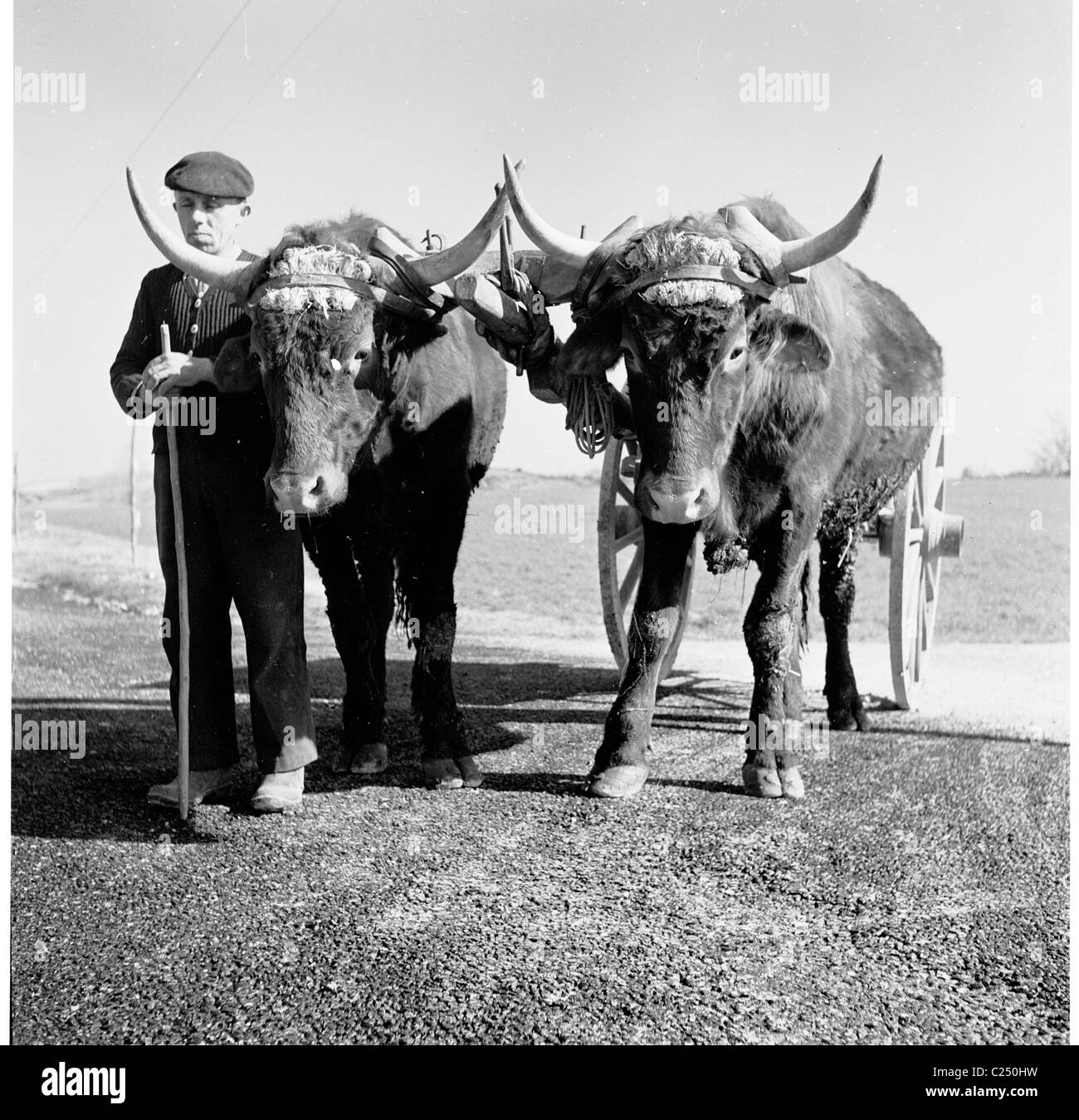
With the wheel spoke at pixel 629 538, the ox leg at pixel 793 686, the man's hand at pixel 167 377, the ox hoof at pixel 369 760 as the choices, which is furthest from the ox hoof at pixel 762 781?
the man's hand at pixel 167 377

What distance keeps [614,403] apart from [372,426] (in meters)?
1.05

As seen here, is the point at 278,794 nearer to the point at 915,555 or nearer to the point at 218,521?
the point at 218,521

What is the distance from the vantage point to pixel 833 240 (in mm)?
3928

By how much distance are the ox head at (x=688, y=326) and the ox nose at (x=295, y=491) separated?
1.12 meters

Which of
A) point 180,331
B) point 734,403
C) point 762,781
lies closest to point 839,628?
point 762,781

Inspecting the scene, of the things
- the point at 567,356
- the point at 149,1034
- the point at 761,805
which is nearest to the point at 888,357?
the point at 567,356

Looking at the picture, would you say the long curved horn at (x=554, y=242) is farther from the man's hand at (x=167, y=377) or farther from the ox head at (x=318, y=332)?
the man's hand at (x=167, y=377)

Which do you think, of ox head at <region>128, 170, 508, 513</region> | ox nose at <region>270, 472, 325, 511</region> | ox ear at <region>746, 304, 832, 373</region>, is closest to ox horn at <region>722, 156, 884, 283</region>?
ox ear at <region>746, 304, 832, 373</region>

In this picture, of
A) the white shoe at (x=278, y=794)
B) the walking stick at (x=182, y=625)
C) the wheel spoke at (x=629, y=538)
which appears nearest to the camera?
the walking stick at (x=182, y=625)

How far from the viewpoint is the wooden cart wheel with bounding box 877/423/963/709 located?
576 cm

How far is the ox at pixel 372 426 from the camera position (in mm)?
3916

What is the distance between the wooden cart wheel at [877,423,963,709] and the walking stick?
3434mm

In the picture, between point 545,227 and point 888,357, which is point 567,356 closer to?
point 545,227

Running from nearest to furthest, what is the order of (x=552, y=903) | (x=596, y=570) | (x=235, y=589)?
(x=552, y=903) → (x=235, y=589) → (x=596, y=570)
